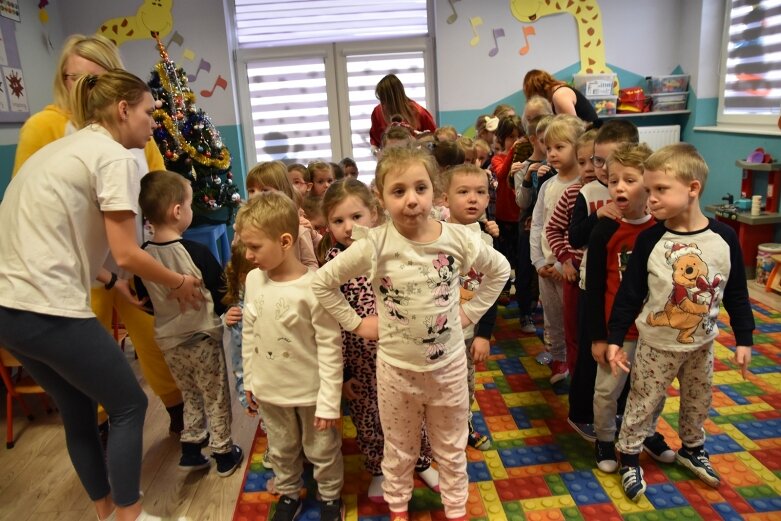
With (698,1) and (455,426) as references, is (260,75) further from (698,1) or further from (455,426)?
(455,426)

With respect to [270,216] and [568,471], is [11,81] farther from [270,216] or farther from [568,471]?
[568,471]

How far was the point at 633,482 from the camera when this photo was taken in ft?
6.10

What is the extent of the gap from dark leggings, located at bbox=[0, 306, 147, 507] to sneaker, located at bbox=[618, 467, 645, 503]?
5.34 feet

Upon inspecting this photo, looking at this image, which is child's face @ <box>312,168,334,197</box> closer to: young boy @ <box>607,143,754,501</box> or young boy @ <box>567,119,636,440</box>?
young boy @ <box>567,119,636,440</box>

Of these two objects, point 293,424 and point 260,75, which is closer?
point 293,424

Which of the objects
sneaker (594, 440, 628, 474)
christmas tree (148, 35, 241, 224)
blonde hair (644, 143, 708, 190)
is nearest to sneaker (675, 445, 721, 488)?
sneaker (594, 440, 628, 474)

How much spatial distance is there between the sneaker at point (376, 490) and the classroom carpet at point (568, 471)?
0.09 feet

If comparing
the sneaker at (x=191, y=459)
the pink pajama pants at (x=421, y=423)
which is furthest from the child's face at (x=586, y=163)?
the sneaker at (x=191, y=459)

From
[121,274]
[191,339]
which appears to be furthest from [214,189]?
[191,339]

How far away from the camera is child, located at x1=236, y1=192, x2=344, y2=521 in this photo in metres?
1.63

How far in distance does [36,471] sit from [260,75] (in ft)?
14.7

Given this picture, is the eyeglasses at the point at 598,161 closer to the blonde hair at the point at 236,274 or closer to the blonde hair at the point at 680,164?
the blonde hair at the point at 680,164

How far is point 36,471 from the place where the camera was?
2.29 m

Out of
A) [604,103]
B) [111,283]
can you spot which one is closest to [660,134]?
[604,103]
